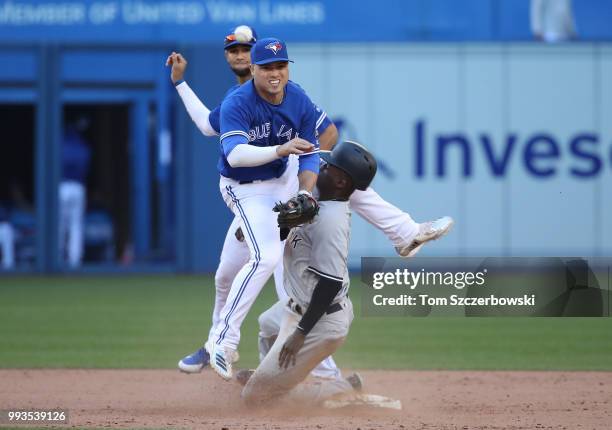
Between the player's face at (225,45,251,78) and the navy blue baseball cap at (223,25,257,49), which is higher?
the navy blue baseball cap at (223,25,257,49)

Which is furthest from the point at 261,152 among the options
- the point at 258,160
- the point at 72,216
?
the point at 72,216

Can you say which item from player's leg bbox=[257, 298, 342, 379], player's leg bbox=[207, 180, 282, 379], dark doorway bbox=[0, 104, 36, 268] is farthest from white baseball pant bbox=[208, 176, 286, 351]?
dark doorway bbox=[0, 104, 36, 268]

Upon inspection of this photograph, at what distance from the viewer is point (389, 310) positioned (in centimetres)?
786

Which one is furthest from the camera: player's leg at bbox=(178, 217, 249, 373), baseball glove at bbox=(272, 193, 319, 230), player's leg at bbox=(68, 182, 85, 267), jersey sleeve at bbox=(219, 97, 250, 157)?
player's leg at bbox=(68, 182, 85, 267)

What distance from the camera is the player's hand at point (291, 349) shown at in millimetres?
6250

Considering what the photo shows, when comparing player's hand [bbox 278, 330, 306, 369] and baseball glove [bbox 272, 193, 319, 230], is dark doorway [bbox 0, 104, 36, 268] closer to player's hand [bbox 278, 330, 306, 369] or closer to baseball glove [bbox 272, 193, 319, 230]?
player's hand [bbox 278, 330, 306, 369]

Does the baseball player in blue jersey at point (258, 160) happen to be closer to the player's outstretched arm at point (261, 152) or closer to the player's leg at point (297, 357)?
the player's outstretched arm at point (261, 152)

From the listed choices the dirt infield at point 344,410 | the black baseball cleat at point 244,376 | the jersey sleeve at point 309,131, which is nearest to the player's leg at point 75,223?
the dirt infield at point 344,410

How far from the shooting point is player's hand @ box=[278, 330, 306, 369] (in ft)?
20.5

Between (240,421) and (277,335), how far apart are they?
0.71 m

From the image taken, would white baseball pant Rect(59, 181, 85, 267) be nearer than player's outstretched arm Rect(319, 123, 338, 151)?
No

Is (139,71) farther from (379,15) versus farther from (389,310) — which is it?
(389,310)

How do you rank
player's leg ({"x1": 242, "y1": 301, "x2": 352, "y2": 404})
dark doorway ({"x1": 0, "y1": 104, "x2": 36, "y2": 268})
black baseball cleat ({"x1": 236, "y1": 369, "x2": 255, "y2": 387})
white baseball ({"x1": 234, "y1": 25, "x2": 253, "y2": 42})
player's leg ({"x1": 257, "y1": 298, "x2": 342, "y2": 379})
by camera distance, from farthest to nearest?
1. dark doorway ({"x1": 0, "y1": 104, "x2": 36, "y2": 268})
2. white baseball ({"x1": 234, "y1": 25, "x2": 253, "y2": 42})
3. black baseball cleat ({"x1": 236, "y1": 369, "x2": 255, "y2": 387})
4. player's leg ({"x1": 257, "y1": 298, "x2": 342, "y2": 379})
5. player's leg ({"x1": 242, "y1": 301, "x2": 352, "y2": 404})

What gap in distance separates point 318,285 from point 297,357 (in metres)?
0.43
